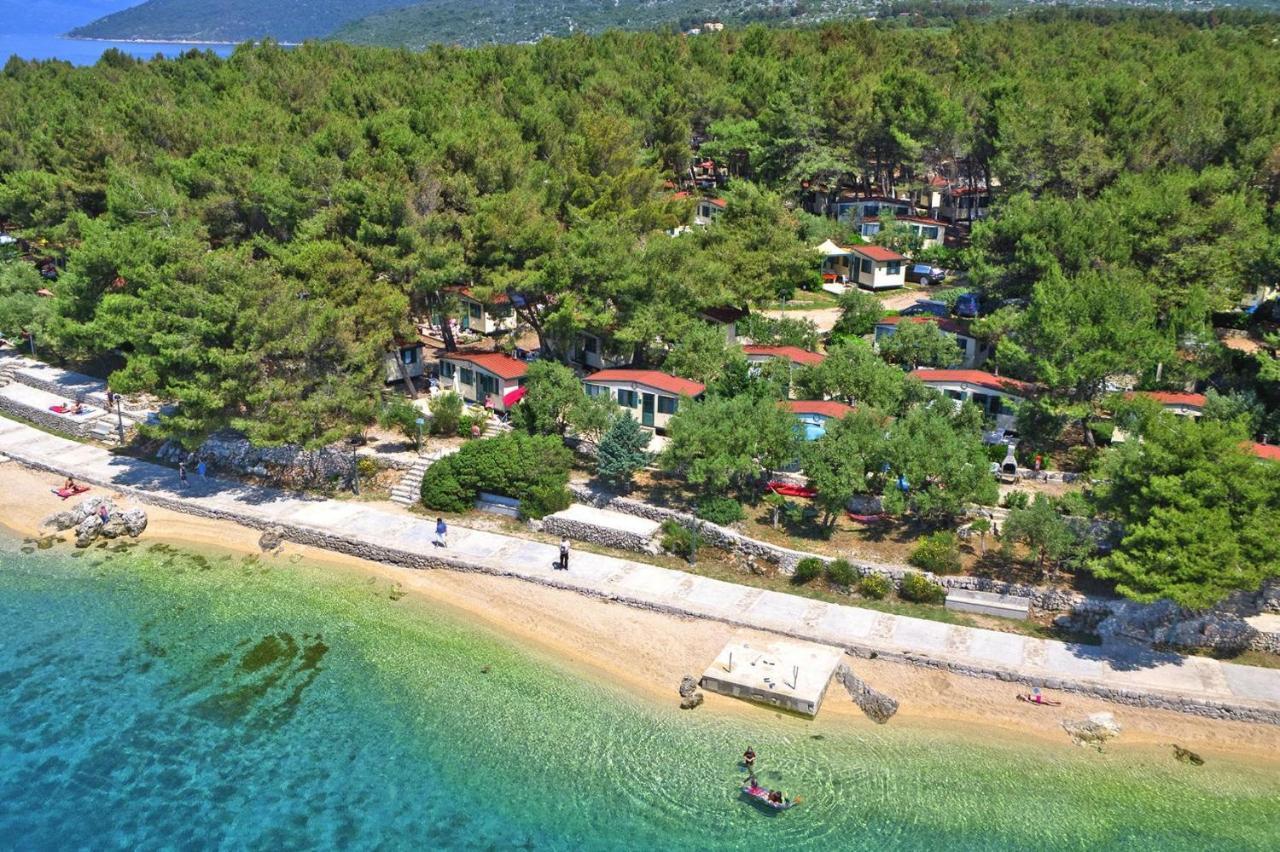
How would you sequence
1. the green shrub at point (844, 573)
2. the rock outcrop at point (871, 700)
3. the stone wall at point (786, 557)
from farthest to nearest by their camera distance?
the green shrub at point (844, 573) → the stone wall at point (786, 557) → the rock outcrop at point (871, 700)

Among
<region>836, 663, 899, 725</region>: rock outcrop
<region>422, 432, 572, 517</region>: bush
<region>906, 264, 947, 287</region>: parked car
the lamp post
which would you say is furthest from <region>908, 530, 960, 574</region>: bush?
<region>906, 264, 947, 287</region>: parked car

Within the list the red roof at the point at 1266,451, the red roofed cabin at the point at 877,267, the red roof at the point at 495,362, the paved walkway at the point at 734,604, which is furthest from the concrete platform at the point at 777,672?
the red roofed cabin at the point at 877,267

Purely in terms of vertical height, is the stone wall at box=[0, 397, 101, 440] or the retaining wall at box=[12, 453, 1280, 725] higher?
the stone wall at box=[0, 397, 101, 440]

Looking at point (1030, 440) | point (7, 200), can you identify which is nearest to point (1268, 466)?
point (1030, 440)

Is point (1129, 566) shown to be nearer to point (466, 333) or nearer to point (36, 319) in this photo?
point (466, 333)

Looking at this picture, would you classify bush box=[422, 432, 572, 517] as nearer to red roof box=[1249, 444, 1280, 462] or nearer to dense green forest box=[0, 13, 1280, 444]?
dense green forest box=[0, 13, 1280, 444]

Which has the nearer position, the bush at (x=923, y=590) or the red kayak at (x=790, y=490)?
the bush at (x=923, y=590)

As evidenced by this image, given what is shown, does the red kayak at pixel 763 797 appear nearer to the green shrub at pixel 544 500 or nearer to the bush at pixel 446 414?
the green shrub at pixel 544 500
